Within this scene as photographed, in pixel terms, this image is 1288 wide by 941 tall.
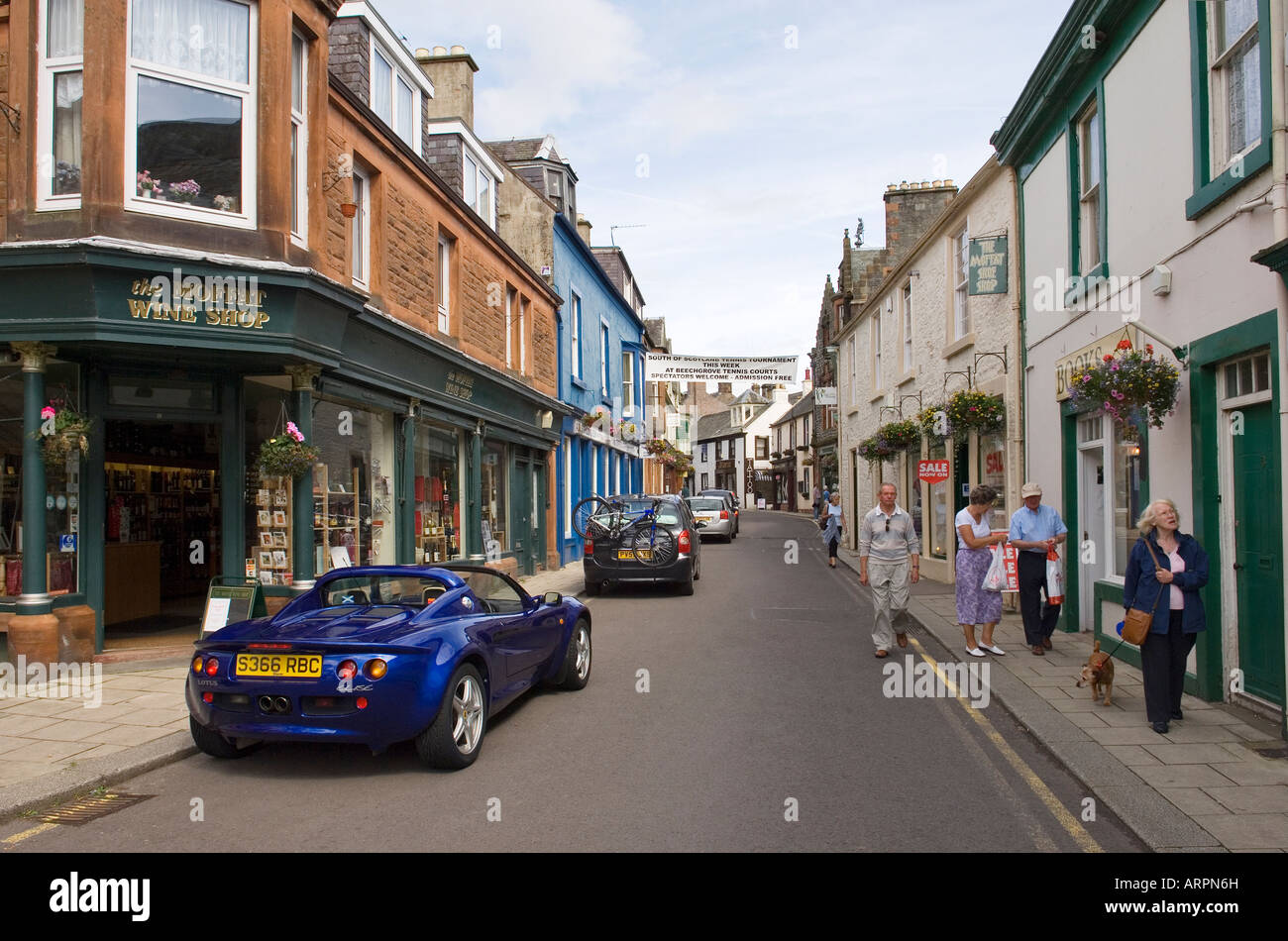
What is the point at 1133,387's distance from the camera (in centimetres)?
756

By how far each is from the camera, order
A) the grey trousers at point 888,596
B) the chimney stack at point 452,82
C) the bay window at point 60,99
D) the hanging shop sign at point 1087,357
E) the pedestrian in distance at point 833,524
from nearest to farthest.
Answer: the hanging shop sign at point 1087,357 → the bay window at point 60,99 → the grey trousers at point 888,596 → the chimney stack at point 452,82 → the pedestrian in distance at point 833,524

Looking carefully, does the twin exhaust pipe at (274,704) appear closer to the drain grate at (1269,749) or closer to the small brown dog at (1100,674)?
the small brown dog at (1100,674)

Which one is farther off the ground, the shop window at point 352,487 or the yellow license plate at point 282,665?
the shop window at point 352,487

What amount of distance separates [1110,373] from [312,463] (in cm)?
782

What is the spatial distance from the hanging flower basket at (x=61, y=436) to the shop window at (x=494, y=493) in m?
8.63

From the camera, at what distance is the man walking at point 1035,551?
9.27m

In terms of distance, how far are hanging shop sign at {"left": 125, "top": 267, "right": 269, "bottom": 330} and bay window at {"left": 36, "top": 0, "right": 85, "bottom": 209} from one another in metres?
1.14

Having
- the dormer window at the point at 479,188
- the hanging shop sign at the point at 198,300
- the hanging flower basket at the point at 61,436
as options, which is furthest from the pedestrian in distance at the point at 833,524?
the hanging flower basket at the point at 61,436

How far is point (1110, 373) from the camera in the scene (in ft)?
25.3

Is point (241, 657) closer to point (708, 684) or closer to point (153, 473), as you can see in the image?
point (708, 684)

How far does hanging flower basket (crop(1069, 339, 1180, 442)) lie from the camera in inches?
296

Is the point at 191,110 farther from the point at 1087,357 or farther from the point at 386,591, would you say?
the point at 1087,357

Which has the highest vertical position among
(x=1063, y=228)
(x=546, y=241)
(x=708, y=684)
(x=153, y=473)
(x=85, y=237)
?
(x=546, y=241)
